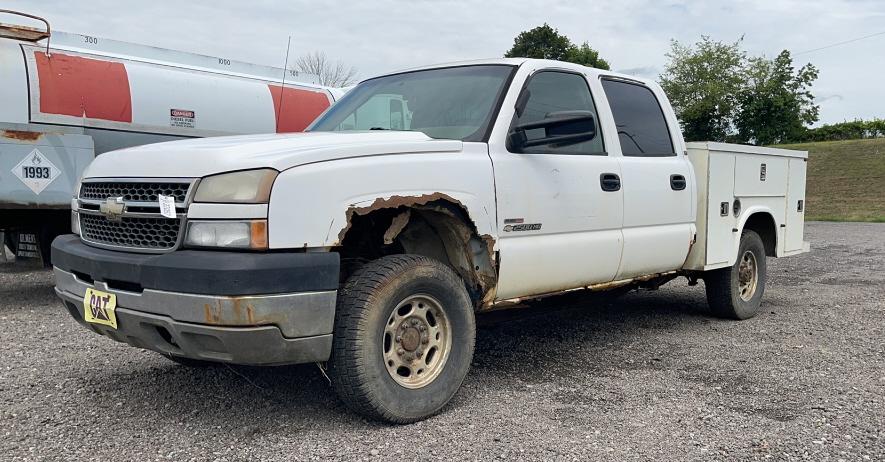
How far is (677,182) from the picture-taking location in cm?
552

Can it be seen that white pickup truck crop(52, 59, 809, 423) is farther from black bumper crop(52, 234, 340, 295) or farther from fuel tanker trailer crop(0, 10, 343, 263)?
fuel tanker trailer crop(0, 10, 343, 263)

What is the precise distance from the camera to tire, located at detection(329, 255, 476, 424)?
3457 millimetres

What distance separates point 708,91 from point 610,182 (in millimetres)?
44736

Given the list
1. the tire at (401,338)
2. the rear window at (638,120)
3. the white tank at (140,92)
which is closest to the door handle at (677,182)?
the rear window at (638,120)

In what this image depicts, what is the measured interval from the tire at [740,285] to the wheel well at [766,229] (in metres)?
0.15

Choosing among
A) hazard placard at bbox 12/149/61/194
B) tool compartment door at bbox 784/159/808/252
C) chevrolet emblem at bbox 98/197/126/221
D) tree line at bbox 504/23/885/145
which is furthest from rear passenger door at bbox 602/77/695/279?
tree line at bbox 504/23/885/145

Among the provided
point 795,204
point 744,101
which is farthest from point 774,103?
point 795,204

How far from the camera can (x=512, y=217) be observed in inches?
164

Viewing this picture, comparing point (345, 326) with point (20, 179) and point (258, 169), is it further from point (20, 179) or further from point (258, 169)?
point (20, 179)

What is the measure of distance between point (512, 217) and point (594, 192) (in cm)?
80

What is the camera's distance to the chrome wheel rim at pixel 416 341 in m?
3.67

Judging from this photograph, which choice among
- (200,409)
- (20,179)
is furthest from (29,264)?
(200,409)

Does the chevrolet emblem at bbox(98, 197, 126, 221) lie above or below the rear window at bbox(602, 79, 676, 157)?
below

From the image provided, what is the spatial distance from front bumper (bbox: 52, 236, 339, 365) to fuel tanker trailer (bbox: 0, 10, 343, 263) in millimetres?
3575
